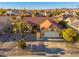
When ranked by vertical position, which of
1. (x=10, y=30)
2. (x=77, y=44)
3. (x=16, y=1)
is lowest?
(x=77, y=44)

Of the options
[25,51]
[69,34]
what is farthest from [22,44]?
[69,34]

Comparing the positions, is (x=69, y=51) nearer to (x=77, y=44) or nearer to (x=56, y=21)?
(x=77, y=44)

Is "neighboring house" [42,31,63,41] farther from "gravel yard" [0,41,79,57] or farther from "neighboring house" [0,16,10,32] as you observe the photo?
"neighboring house" [0,16,10,32]

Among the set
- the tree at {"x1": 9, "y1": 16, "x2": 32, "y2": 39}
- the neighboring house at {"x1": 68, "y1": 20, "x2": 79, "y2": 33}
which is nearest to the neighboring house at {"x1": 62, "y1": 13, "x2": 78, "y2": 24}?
the neighboring house at {"x1": 68, "y1": 20, "x2": 79, "y2": 33}

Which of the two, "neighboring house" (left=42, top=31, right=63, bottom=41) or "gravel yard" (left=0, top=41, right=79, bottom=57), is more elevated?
"neighboring house" (left=42, top=31, right=63, bottom=41)

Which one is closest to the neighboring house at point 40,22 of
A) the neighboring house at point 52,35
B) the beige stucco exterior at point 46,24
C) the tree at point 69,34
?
the beige stucco exterior at point 46,24

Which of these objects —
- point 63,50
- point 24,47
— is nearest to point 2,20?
point 24,47

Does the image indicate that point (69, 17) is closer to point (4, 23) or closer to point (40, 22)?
point (40, 22)
